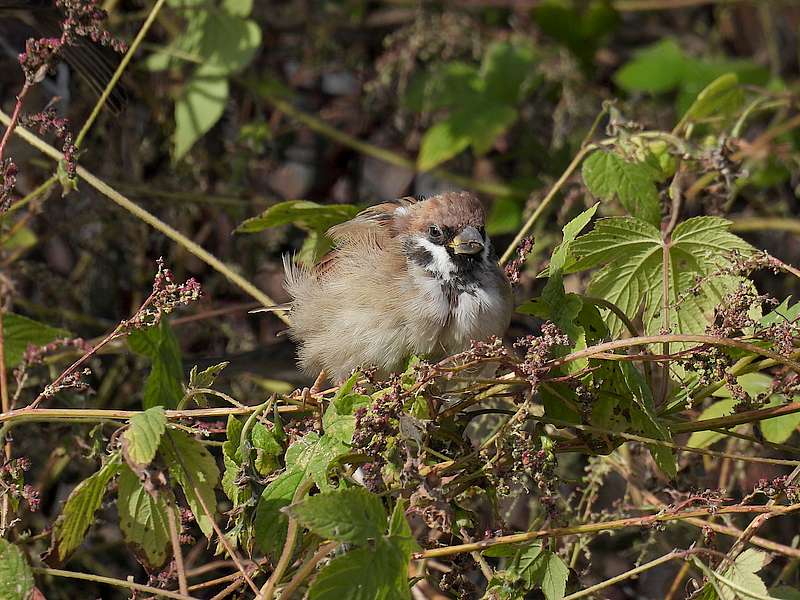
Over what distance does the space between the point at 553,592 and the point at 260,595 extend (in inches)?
21.5

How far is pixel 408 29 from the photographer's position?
4.64 metres

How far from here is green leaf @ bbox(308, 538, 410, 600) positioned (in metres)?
1.68

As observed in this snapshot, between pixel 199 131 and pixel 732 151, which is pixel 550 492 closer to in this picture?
pixel 732 151

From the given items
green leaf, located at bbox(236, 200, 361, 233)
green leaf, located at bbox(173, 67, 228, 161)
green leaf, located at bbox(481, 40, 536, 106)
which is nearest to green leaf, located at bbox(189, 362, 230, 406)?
green leaf, located at bbox(236, 200, 361, 233)

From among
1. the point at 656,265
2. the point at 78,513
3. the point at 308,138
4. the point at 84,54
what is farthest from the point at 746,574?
the point at 308,138

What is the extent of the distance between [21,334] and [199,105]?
132 cm

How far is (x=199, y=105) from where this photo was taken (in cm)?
379

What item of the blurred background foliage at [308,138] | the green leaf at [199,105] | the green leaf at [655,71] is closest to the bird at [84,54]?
the blurred background foliage at [308,138]

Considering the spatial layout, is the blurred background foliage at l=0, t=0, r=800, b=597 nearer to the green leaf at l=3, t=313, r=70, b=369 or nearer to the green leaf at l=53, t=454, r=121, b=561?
the green leaf at l=3, t=313, r=70, b=369

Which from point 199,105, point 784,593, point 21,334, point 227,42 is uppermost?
point 227,42

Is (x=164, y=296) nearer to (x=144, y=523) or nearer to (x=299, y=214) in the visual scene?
(x=144, y=523)

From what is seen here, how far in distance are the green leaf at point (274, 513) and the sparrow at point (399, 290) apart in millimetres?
815

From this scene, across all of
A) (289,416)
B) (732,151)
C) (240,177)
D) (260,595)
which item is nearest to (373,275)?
(289,416)

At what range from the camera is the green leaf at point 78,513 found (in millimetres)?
2123
